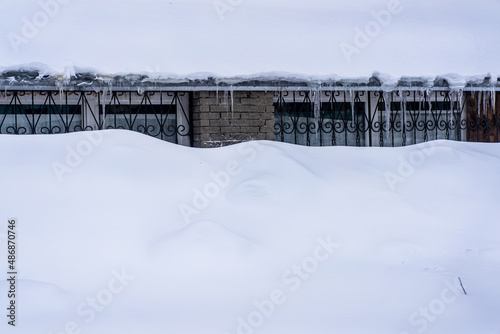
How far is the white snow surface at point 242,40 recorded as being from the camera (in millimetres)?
6656

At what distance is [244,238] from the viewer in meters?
4.85

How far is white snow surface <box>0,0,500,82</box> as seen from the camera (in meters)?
6.66

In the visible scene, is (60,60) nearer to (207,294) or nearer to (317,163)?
(317,163)

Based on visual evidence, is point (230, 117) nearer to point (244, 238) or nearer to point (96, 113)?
point (96, 113)

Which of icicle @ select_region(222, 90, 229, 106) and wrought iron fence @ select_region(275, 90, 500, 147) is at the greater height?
icicle @ select_region(222, 90, 229, 106)

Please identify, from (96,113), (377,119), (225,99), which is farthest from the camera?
(377,119)

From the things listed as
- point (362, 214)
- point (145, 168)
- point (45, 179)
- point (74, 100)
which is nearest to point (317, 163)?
point (362, 214)

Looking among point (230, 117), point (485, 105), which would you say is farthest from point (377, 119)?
point (230, 117)

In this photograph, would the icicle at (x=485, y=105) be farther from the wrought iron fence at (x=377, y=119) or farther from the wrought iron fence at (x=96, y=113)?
A: the wrought iron fence at (x=96, y=113)

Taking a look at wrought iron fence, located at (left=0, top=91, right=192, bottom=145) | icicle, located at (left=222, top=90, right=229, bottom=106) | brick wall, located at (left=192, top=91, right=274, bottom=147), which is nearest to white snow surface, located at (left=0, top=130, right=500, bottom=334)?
brick wall, located at (left=192, top=91, right=274, bottom=147)

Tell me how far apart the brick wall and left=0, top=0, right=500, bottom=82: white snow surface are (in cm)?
49

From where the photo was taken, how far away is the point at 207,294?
166 inches

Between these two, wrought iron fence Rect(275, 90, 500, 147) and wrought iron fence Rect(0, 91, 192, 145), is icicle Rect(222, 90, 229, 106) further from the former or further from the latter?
wrought iron fence Rect(275, 90, 500, 147)

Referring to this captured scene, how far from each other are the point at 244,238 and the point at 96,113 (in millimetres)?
3412
